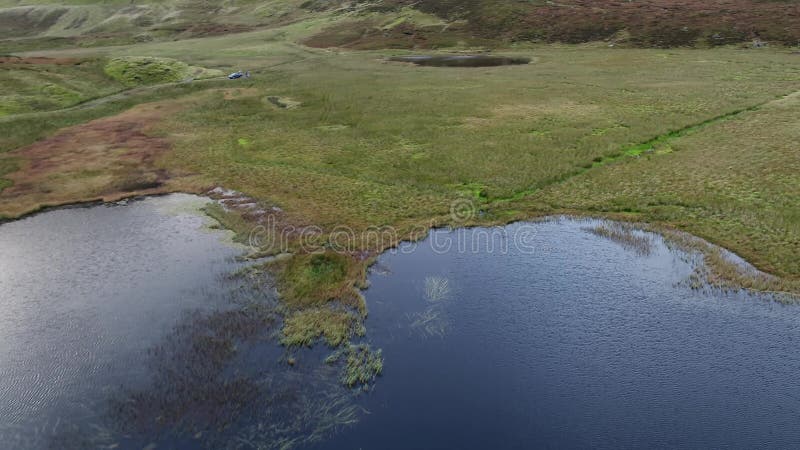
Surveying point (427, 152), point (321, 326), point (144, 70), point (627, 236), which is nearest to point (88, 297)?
point (321, 326)

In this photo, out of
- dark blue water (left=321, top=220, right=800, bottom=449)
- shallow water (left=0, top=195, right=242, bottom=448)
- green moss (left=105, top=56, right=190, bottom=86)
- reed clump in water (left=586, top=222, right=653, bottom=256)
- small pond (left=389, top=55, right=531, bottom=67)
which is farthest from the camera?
small pond (left=389, top=55, right=531, bottom=67)

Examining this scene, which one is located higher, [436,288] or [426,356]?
[436,288]

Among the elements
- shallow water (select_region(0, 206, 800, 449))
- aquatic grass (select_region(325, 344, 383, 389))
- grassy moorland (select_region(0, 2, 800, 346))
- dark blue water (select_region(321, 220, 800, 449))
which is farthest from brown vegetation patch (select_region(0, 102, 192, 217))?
dark blue water (select_region(321, 220, 800, 449))

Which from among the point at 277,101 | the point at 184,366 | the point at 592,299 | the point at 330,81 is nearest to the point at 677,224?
the point at 592,299

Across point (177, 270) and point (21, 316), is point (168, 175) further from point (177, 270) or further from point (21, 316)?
point (21, 316)

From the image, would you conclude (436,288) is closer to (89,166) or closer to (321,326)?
(321,326)

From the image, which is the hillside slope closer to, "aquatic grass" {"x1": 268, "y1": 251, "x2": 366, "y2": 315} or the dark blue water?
the dark blue water
